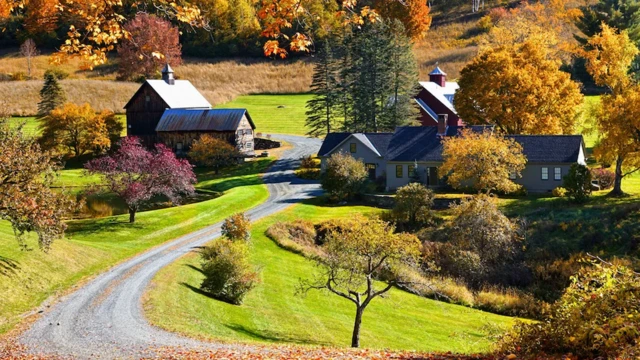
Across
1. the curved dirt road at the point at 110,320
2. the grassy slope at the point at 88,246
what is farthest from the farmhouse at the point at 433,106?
the curved dirt road at the point at 110,320

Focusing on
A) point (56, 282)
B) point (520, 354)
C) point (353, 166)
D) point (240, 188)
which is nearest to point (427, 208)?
point (353, 166)

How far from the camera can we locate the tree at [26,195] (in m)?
25.4

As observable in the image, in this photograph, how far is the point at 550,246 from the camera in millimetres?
43156

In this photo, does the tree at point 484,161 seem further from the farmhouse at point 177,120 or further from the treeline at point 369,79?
the farmhouse at point 177,120

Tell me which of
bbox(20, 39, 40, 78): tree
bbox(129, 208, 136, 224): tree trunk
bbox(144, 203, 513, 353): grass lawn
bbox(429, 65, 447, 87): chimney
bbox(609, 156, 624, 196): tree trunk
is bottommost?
bbox(144, 203, 513, 353): grass lawn

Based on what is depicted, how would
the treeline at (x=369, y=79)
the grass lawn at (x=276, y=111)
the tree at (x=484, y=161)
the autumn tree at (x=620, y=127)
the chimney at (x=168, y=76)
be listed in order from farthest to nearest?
the grass lawn at (x=276, y=111) < the chimney at (x=168, y=76) < the treeline at (x=369, y=79) < the tree at (x=484, y=161) < the autumn tree at (x=620, y=127)

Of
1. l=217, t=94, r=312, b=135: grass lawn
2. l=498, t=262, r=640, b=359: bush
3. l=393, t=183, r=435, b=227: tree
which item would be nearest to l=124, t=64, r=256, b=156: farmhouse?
l=217, t=94, r=312, b=135: grass lawn

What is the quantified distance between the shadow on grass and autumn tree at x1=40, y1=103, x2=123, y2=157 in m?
46.8

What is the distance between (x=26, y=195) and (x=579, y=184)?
38426 millimetres

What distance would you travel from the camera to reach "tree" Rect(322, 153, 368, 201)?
55.4 meters

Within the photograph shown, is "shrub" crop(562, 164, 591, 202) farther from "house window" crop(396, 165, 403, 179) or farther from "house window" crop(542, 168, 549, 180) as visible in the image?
"house window" crop(396, 165, 403, 179)

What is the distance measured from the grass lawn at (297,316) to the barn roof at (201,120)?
3994cm

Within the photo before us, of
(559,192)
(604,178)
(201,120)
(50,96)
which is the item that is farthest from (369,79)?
(50,96)

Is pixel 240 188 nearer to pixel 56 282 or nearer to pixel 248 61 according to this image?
pixel 56 282
